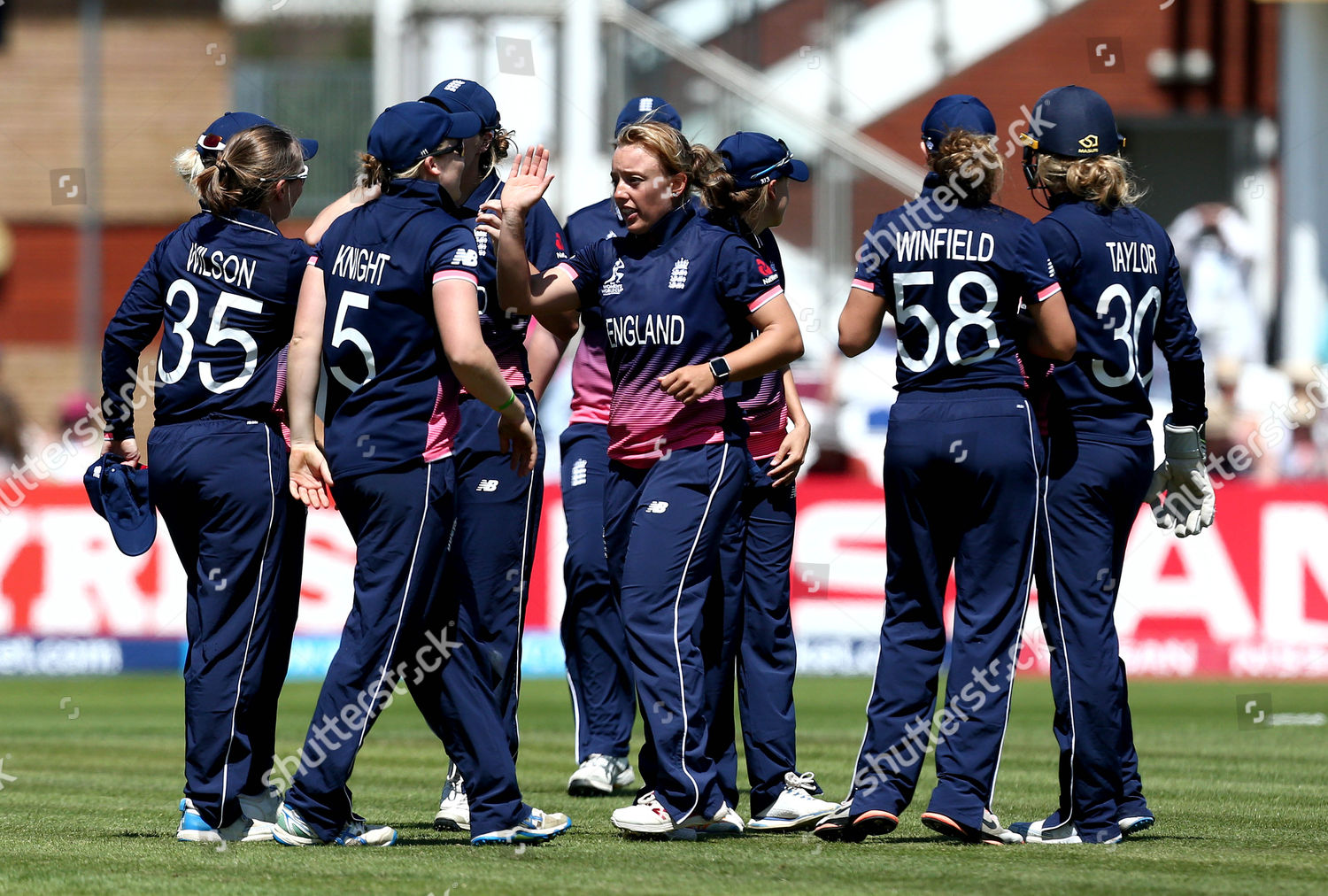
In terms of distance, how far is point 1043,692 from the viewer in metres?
14.1

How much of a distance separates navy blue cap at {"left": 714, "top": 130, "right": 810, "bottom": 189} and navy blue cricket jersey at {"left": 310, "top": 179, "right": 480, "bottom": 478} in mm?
1174

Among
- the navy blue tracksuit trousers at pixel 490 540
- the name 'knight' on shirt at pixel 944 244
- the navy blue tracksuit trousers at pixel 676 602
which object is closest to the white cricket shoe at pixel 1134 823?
the navy blue tracksuit trousers at pixel 676 602

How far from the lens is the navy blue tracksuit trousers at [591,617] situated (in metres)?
8.28

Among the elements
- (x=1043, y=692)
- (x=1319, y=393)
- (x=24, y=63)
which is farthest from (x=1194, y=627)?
(x=24, y=63)

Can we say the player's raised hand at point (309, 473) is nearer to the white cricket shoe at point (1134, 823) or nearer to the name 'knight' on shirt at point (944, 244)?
the name 'knight' on shirt at point (944, 244)

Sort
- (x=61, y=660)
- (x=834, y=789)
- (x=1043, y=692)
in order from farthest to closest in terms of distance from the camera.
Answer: (x=61, y=660) < (x=1043, y=692) < (x=834, y=789)

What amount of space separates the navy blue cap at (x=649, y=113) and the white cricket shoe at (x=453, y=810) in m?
2.64

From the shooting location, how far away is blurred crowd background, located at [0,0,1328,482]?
57.2 feet

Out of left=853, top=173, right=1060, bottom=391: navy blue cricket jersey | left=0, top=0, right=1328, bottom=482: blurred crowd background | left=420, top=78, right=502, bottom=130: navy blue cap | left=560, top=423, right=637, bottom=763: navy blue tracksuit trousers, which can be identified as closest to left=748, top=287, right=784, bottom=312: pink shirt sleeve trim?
left=853, top=173, right=1060, bottom=391: navy blue cricket jersey

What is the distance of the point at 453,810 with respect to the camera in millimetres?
6969

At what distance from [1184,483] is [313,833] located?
3.41 metres

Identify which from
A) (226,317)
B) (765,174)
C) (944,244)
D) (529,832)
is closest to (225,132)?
(226,317)

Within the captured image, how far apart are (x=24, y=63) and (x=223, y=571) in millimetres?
18660

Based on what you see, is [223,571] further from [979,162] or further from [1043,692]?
[1043,692]
